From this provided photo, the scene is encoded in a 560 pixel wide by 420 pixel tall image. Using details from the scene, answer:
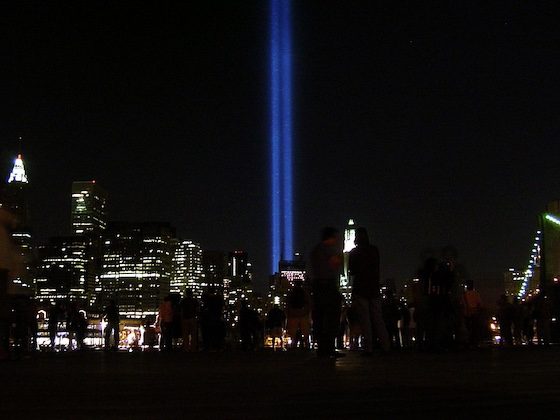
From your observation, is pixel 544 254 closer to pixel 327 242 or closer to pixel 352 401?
pixel 327 242

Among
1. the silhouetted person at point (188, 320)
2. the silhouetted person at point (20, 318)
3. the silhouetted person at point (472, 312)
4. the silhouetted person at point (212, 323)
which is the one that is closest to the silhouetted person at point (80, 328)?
the silhouetted person at point (188, 320)

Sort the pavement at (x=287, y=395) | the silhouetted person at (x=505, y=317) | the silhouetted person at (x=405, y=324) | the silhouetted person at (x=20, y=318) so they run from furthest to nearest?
the silhouetted person at (x=505, y=317) → the silhouetted person at (x=405, y=324) → the silhouetted person at (x=20, y=318) → the pavement at (x=287, y=395)

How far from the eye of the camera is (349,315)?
2336cm

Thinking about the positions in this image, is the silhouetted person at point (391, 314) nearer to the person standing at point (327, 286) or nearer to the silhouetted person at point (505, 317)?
the silhouetted person at point (505, 317)

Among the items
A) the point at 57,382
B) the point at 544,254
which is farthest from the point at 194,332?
the point at 544,254

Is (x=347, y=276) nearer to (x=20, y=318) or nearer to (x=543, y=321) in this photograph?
(x=20, y=318)

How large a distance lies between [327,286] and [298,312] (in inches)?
329

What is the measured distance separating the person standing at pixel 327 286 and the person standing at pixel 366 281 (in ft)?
0.79

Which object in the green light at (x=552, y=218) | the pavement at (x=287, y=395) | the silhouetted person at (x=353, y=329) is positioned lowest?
the pavement at (x=287, y=395)

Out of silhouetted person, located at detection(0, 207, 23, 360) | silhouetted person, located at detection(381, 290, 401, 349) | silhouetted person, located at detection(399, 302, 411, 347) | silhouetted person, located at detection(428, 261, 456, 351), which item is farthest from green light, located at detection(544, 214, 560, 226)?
silhouetted person, located at detection(0, 207, 23, 360)

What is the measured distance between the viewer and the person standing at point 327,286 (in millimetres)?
11797

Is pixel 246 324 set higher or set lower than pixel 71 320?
lower

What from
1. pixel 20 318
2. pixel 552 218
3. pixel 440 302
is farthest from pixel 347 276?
pixel 552 218

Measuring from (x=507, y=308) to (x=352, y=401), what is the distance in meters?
20.1
